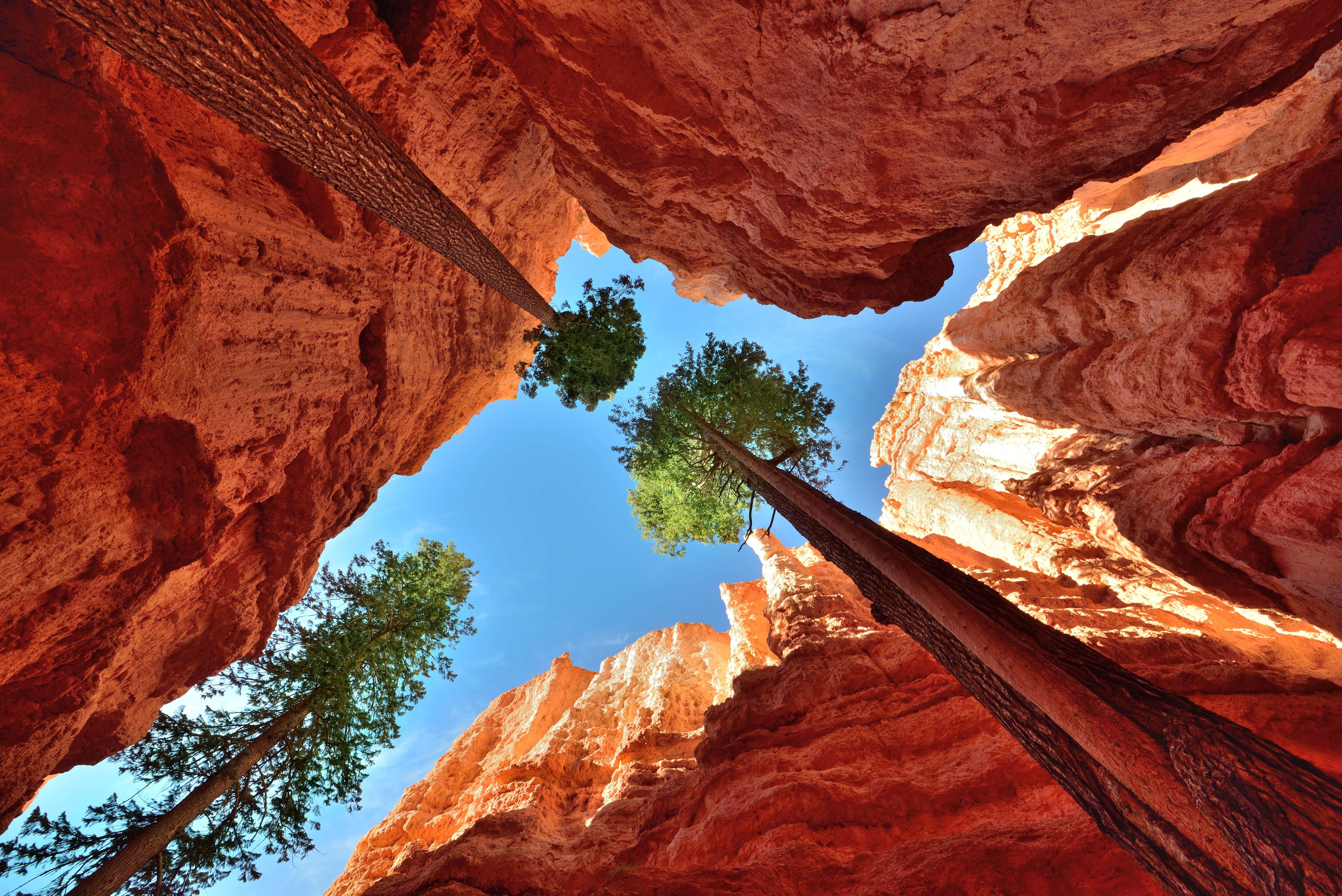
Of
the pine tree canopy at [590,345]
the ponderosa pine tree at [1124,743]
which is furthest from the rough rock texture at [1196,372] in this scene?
the pine tree canopy at [590,345]

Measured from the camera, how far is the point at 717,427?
13.6m

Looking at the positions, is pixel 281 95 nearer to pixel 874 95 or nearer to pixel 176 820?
pixel 874 95

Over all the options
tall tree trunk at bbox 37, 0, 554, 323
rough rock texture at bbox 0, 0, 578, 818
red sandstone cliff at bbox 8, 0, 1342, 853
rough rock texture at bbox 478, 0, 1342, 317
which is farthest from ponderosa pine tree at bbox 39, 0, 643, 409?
rough rock texture at bbox 478, 0, 1342, 317

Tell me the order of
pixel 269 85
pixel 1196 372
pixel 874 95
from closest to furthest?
pixel 269 85
pixel 874 95
pixel 1196 372

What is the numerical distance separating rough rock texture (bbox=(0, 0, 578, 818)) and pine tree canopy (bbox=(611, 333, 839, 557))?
7.42m

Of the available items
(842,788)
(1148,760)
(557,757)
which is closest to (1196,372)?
(1148,760)

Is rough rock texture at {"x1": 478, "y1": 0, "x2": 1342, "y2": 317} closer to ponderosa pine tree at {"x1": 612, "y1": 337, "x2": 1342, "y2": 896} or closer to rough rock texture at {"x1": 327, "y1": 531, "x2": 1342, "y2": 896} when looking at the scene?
ponderosa pine tree at {"x1": 612, "y1": 337, "x2": 1342, "y2": 896}

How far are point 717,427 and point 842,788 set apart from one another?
924 centimetres

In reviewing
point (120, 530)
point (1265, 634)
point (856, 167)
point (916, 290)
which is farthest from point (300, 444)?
point (1265, 634)

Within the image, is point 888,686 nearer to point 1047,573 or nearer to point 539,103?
point 1047,573

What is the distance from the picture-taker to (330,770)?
869 cm

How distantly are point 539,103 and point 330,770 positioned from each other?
1284 centimetres

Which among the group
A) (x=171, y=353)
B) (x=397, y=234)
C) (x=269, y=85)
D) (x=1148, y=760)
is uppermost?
(x=397, y=234)

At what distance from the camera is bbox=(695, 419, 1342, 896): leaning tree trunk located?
7.32ft
